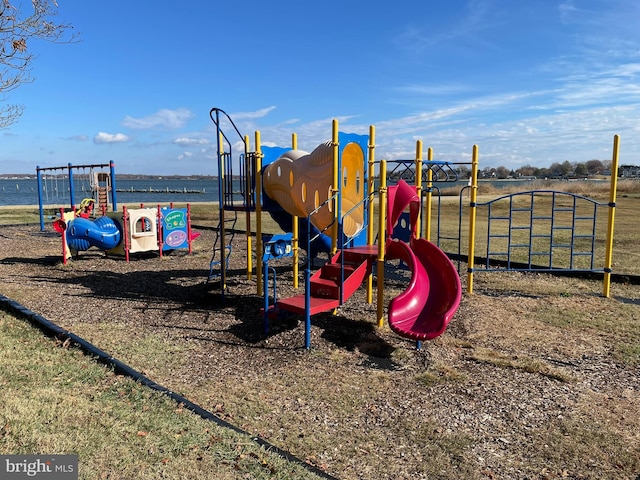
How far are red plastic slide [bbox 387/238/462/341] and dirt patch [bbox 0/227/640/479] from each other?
358mm

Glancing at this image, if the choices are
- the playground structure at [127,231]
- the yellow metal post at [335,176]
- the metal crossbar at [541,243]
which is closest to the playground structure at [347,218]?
the yellow metal post at [335,176]

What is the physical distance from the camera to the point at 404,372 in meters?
5.42

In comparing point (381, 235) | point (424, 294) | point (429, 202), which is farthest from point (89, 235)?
point (424, 294)

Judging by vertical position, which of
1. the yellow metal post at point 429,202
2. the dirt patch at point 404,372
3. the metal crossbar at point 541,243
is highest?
the yellow metal post at point 429,202

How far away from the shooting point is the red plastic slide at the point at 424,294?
5828 millimetres

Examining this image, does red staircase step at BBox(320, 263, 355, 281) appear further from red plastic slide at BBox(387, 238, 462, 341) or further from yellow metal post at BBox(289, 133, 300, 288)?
yellow metal post at BBox(289, 133, 300, 288)

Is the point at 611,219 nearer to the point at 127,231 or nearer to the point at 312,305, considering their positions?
the point at 312,305

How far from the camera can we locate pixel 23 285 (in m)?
9.41

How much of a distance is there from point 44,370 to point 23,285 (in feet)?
17.8

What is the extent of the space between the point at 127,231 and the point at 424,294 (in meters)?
8.94

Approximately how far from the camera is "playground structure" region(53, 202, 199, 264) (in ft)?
40.5

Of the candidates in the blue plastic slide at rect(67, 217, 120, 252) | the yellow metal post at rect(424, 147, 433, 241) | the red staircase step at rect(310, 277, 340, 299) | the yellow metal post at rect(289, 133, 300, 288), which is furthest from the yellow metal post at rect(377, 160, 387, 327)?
the blue plastic slide at rect(67, 217, 120, 252)

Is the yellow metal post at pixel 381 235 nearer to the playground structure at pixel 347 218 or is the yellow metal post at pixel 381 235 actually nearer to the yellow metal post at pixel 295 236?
the playground structure at pixel 347 218

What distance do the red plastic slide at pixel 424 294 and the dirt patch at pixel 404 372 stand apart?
14.1 inches
